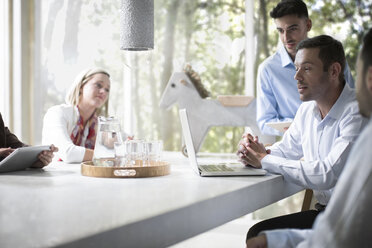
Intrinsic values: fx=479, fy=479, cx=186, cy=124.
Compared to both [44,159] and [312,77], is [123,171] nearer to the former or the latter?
[44,159]

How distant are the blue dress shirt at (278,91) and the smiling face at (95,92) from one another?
961 mm

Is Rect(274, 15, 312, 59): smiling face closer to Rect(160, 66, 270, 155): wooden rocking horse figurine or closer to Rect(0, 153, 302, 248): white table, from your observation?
Rect(160, 66, 270, 155): wooden rocking horse figurine

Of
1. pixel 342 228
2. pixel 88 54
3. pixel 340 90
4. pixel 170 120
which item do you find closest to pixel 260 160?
pixel 340 90

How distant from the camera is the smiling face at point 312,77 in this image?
195 centimetres

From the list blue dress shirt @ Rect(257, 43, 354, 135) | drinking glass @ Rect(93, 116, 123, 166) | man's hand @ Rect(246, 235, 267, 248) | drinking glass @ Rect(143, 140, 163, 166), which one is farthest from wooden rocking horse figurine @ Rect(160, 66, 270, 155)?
man's hand @ Rect(246, 235, 267, 248)

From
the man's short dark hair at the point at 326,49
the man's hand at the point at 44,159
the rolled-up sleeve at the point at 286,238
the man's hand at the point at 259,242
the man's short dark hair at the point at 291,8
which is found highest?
the man's short dark hair at the point at 291,8

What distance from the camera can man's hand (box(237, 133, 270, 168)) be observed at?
1.91 m

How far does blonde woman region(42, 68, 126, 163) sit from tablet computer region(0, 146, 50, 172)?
498 mm

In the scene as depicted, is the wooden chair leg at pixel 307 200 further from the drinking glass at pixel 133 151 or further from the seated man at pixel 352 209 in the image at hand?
the seated man at pixel 352 209

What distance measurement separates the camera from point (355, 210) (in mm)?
892

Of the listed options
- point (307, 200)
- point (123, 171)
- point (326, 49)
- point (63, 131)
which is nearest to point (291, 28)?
point (326, 49)

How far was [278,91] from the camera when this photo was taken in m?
3.03

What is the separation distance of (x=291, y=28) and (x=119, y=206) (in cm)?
201

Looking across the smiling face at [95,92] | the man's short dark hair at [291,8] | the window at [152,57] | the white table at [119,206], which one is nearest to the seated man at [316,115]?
the white table at [119,206]
